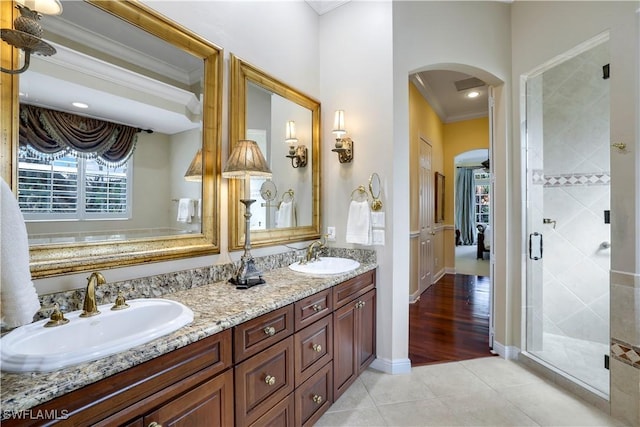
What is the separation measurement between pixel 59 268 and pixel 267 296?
857 millimetres

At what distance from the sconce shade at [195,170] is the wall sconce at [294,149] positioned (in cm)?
85

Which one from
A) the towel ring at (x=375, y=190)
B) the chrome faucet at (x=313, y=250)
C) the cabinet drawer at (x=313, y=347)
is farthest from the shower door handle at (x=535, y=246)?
the cabinet drawer at (x=313, y=347)

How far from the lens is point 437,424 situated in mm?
1754

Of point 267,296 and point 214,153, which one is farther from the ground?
point 214,153

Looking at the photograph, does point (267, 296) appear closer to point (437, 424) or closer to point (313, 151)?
point (437, 424)

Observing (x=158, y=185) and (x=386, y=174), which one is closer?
(x=158, y=185)

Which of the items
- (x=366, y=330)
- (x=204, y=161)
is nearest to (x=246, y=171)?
(x=204, y=161)

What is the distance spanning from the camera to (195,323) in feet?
3.57

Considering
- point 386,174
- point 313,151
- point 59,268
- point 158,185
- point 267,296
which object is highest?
point 313,151

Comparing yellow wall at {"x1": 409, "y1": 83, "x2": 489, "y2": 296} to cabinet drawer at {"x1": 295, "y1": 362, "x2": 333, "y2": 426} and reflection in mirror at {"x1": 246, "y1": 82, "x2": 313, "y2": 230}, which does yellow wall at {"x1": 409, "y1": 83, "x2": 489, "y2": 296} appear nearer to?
reflection in mirror at {"x1": 246, "y1": 82, "x2": 313, "y2": 230}

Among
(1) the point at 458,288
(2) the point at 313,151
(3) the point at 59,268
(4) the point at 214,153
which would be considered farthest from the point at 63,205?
(1) the point at 458,288

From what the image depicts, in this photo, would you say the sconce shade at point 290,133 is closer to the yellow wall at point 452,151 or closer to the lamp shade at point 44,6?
the lamp shade at point 44,6

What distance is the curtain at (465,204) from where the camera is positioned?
10141mm

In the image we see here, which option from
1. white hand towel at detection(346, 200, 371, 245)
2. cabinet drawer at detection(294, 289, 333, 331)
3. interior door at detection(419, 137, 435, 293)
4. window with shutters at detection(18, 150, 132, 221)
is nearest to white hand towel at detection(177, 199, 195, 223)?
window with shutters at detection(18, 150, 132, 221)
